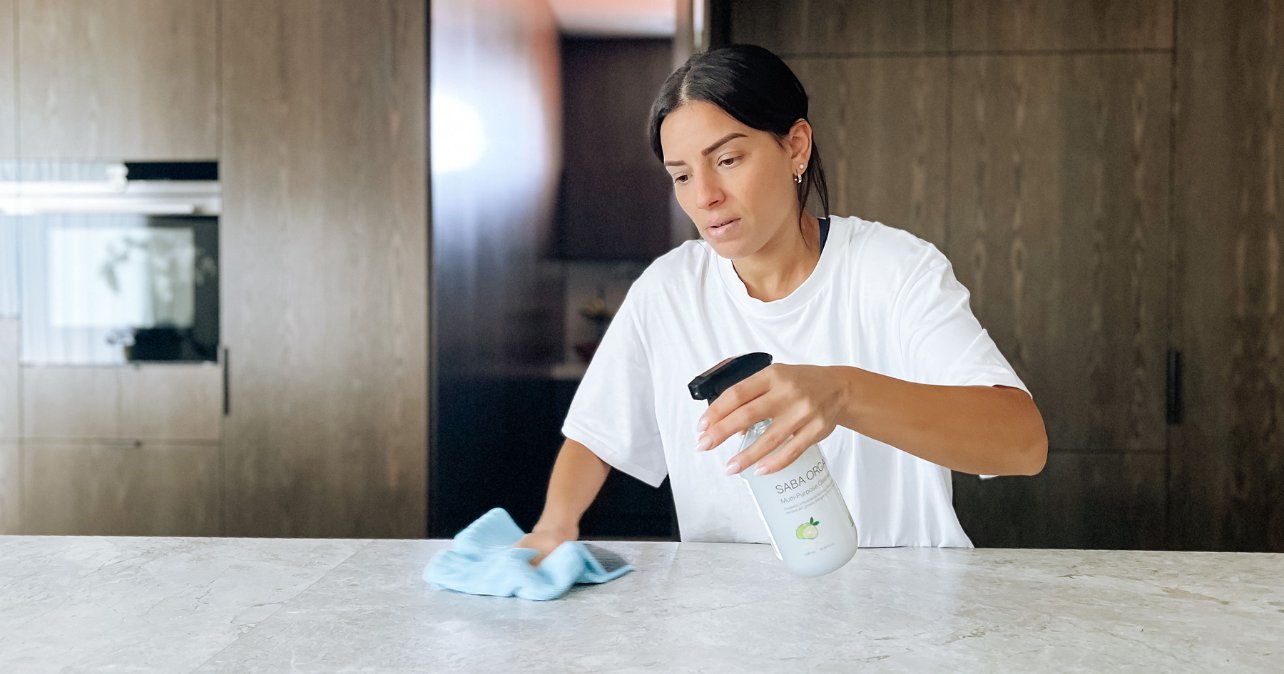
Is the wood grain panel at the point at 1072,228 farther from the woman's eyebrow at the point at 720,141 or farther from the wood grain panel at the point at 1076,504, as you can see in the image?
the woman's eyebrow at the point at 720,141

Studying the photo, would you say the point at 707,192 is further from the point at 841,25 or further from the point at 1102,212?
the point at 1102,212

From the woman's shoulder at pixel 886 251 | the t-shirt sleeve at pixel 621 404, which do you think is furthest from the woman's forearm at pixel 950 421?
the t-shirt sleeve at pixel 621 404

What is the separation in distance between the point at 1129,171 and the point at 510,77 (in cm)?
209

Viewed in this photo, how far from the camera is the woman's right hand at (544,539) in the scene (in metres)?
1.17

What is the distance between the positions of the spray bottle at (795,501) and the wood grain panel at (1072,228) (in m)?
2.09

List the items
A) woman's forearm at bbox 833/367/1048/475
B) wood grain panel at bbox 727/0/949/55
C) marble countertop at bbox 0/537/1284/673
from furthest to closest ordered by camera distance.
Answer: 1. wood grain panel at bbox 727/0/949/55
2. woman's forearm at bbox 833/367/1048/475
3. marble countertop at bbox 0/537/1284/673

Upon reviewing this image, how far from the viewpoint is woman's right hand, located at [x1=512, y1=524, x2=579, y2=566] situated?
3.85 ft

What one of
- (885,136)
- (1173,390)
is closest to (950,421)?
(885,136)

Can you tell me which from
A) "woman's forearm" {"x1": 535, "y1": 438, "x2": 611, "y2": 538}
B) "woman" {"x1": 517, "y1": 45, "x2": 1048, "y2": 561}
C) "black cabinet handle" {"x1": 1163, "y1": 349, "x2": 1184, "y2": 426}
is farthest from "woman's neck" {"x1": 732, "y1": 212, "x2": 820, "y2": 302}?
"black cabinet handle" {"x1": 1163, "y1": 349, "x2": 1184, "y2": 426}

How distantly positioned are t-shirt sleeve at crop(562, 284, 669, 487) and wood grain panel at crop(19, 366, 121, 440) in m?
1.89

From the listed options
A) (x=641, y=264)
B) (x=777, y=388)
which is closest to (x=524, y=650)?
(x=777, y=388)

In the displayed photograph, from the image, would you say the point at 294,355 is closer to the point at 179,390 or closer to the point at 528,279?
the point at 179,390

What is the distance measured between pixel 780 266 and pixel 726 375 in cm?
60

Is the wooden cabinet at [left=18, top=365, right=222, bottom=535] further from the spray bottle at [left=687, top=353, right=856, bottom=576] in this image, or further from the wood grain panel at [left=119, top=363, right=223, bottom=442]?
the spray bottle at [left=687, top=353, right=856, bottom=576]
